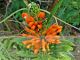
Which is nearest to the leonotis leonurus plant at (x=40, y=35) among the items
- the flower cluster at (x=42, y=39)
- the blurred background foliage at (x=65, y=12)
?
the flower cluster at (x=42, y=39)

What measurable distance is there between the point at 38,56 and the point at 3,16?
0.69 metres

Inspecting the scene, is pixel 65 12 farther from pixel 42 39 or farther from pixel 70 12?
pixel 42 39

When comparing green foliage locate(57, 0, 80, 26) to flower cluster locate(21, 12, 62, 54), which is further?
green foliage locate(57, 0, 80, 26)

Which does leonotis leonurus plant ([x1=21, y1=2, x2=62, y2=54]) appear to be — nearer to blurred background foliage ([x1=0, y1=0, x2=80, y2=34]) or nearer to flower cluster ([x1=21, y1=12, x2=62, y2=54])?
flower cluster ([x1=21, y1=12, x2=62, y2=54])

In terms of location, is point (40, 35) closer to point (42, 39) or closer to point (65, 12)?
point (42, 39)

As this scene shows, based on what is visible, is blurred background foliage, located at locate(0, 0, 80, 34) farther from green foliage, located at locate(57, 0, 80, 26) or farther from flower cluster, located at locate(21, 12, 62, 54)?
flower cluster, located at locate(21, 12, 62, 54)

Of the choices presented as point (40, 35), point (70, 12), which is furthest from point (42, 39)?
point (70, 12)

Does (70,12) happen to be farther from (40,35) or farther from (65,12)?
(40,35)

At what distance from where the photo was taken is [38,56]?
1287mm

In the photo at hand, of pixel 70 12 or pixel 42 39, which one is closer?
pixel 42 39

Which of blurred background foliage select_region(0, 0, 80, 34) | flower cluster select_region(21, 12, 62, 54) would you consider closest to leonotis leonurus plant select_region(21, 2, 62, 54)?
flower cluster select_region(21, 12, 62, 54)

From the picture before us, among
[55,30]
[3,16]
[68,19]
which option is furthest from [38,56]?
[3,16]

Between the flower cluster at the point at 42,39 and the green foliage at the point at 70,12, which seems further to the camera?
the green foliage at the point at 70,12

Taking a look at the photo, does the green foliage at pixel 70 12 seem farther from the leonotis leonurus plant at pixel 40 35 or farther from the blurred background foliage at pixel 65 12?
the leonotis leonurus plant at pixel 40 35
